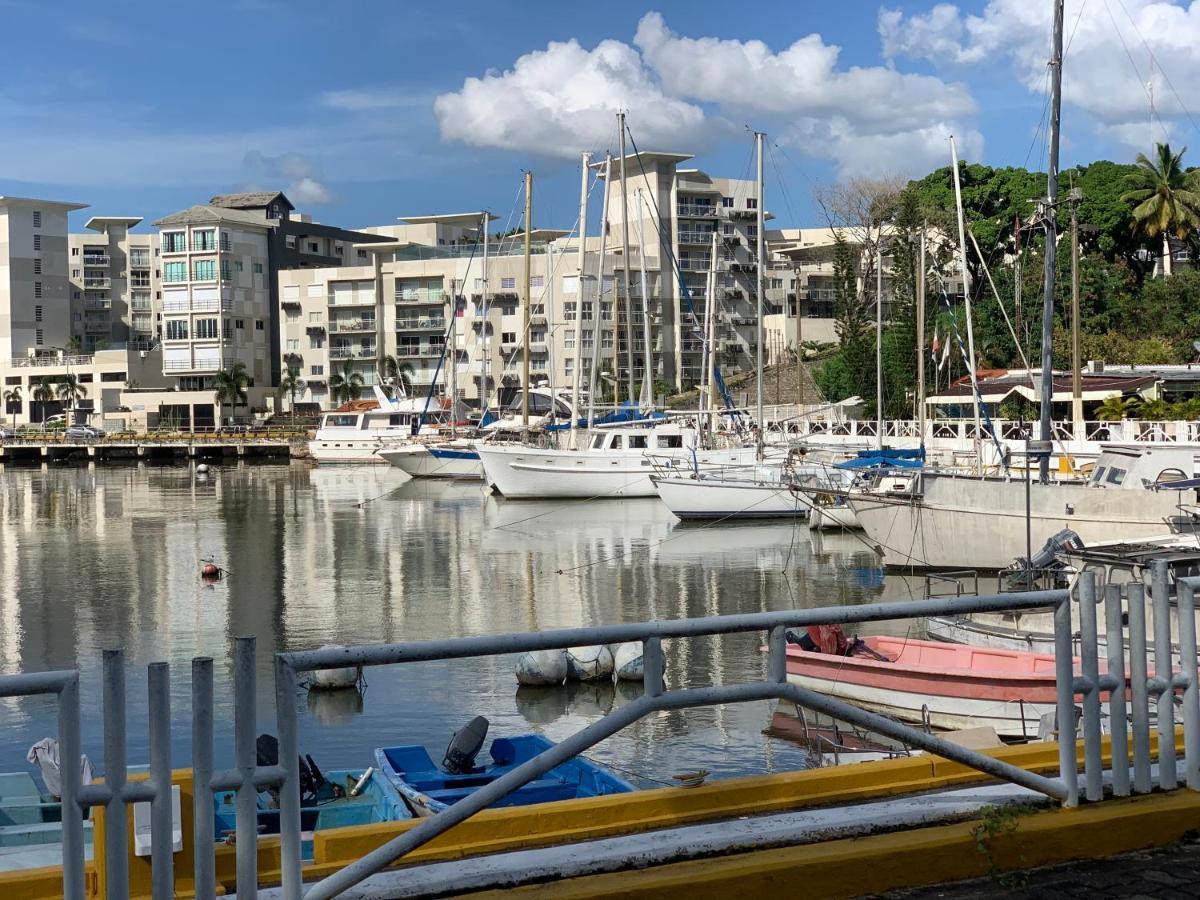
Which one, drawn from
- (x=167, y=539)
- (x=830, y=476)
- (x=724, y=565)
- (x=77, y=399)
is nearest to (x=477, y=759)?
(x=724, y=565)

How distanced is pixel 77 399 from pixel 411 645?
114 meters

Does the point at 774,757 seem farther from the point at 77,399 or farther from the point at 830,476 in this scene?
the point at 77,399

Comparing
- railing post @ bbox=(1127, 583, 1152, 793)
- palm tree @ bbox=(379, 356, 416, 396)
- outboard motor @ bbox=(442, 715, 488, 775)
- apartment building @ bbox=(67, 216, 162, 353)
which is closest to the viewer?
railing post @ bbox=(1127, 583, 1152, 793)

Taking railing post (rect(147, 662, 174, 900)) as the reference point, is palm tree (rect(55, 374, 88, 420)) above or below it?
above

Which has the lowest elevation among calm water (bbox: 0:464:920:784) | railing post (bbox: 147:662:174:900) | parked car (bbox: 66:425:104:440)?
calm water (bbox: 0:464:920:784)

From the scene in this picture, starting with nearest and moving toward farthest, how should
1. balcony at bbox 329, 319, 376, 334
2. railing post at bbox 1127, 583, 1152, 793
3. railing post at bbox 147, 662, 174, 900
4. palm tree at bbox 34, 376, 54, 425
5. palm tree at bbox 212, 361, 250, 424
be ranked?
1. railing post at bbox 147, 662, 174, 900
2. railing post at bbox 1127, 583, 1152, 793
3. palm tree at bbox 212, 361, 250, 424
4. balcony at bbox 329, 319, 376, 334
5. palm tree at bbox 34, 376, 54, 425

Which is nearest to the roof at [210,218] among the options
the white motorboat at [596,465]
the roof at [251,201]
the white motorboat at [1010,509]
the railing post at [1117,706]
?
the roof at [251,201]

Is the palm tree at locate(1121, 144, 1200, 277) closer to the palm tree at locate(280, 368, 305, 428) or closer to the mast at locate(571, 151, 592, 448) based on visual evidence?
the mast at locate(571, 151, 592, 448)

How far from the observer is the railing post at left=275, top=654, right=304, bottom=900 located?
4.86 metres

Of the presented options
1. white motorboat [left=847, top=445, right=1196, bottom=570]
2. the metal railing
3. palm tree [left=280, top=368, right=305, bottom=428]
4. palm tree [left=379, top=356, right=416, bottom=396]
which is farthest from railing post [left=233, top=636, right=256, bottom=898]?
palm tree [left=280, top=368, right=305, bottom=428]

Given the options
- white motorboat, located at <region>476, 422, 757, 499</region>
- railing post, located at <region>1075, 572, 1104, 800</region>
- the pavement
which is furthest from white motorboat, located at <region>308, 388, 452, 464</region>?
the pavement

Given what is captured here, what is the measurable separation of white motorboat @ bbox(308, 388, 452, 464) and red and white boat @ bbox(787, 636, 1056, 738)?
215 ft

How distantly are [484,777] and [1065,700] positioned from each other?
5.80 metres

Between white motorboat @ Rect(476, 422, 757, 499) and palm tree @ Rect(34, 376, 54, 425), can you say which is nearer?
white motorboat @ Rect(476, 422, 757, 499)
